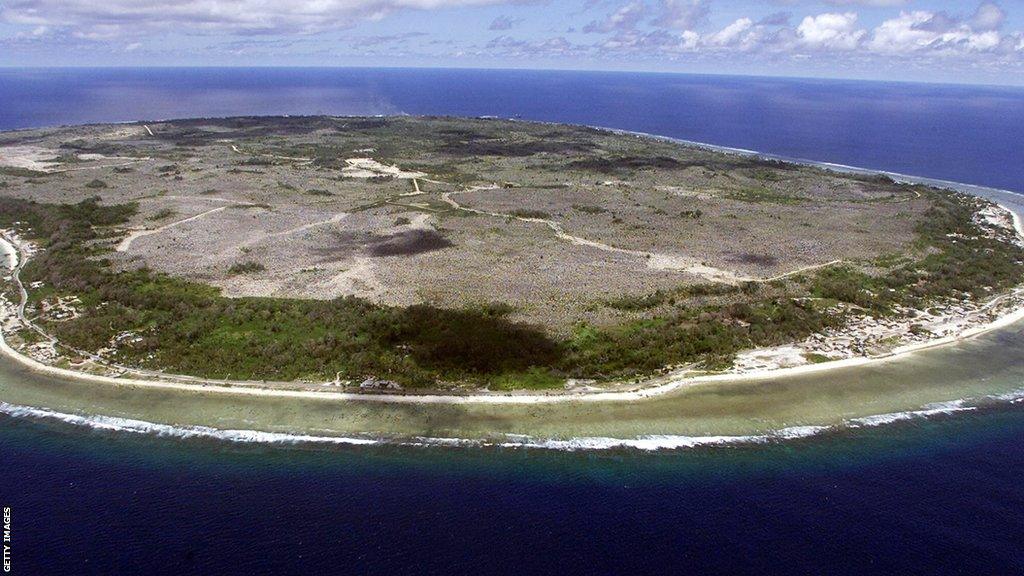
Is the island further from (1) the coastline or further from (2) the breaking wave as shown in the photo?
(2) the breaking wave

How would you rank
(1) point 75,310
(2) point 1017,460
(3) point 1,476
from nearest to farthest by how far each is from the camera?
1. (3) point 1,476
2. (2) point 1017,460
3. (1) point 75,310

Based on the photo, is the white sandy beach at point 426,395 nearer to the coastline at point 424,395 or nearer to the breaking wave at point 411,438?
the coastline at point 424,395

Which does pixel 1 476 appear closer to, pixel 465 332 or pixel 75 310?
pixel 75 310

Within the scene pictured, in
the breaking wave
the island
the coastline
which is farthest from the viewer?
the island

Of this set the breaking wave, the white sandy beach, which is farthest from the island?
the breaking wave

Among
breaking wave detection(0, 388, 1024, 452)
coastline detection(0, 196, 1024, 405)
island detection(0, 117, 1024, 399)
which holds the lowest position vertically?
breaking wave detection(0, 388, 1024, 452)

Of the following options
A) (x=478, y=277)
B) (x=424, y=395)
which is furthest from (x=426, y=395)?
(x=478, y=277)

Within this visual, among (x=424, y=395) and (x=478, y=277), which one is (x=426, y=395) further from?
(x=478, y=277)

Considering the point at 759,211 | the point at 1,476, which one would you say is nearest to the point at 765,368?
the point at 1,476
